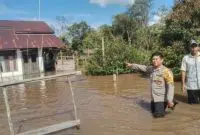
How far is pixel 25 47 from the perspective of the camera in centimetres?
2788

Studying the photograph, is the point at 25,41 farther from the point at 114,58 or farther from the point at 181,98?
the point at 181,98

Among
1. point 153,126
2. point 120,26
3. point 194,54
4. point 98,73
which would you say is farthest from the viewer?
point 120,26

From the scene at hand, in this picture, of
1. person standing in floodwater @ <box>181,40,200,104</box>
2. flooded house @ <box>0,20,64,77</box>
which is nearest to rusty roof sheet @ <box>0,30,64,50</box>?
flooded house @ <box>0,20,64,77</box>

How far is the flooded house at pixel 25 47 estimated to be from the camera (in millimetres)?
27641

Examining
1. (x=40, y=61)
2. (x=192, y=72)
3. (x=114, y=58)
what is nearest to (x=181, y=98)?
(x=192, y=72)

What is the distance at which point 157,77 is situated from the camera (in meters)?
8.30

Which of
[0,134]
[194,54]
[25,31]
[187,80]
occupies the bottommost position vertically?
[0,134]

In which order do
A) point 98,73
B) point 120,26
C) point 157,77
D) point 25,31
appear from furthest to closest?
point 120,26
point 25,31
point 98,73
point 157,77

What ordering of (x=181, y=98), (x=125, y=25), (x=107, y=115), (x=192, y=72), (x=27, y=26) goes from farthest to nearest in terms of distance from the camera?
1. (x=125, y=25)
2. (x=27, y=26)
3. (x=181, y=98)
4. (x=192, y=72)
5. (x=107, y=115)

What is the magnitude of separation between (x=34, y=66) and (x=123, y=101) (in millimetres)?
19544

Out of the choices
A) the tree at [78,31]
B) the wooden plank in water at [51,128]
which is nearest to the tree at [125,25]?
the tree at [78,31]

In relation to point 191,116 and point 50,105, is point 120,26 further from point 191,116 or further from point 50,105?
point 191,116

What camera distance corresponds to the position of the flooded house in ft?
90.7

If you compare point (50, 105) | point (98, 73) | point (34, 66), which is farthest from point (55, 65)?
point (50, 105)
